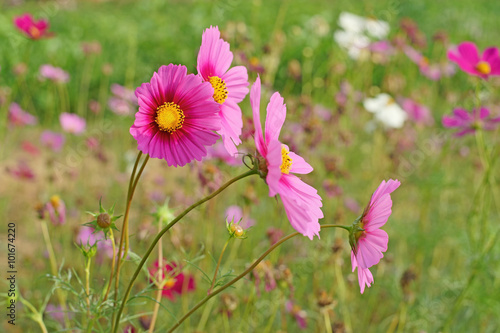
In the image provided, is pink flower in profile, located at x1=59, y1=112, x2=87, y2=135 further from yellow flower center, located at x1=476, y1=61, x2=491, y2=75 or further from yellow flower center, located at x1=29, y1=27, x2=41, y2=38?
yellow flower center, located at x1=476, y1=61, x2=491, y2=75

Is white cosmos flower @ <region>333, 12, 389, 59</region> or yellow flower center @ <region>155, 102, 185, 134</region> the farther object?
white cosmos flower @ <region>333, 12, 389, 59</region>

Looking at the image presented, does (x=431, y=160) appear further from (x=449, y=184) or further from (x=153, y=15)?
(x=153, y=15)

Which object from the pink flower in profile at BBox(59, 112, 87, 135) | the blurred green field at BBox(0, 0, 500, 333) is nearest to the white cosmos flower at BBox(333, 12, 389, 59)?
the blurred green field at BBox(0, 0, 500, 333)

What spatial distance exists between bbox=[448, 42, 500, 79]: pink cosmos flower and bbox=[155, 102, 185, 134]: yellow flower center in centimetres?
69

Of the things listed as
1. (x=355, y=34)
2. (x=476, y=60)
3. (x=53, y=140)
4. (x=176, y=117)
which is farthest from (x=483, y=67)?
(x=53, y=140)

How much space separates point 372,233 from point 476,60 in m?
0.70

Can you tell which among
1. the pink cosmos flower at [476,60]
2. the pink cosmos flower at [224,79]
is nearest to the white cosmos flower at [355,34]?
the pink cosmos flower at [476,60]

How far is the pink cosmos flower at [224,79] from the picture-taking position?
1.63 feet

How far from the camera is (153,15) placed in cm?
437

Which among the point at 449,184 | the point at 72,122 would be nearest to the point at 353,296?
the point at 449,184

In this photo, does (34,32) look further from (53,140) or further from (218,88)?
(218,88)

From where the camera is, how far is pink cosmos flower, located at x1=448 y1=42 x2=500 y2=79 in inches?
38.3

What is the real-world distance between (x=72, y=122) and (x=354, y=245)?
1.55 metres

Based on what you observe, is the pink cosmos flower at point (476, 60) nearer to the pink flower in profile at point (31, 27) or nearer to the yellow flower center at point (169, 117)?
the yellow flower center at point (169, 117)
